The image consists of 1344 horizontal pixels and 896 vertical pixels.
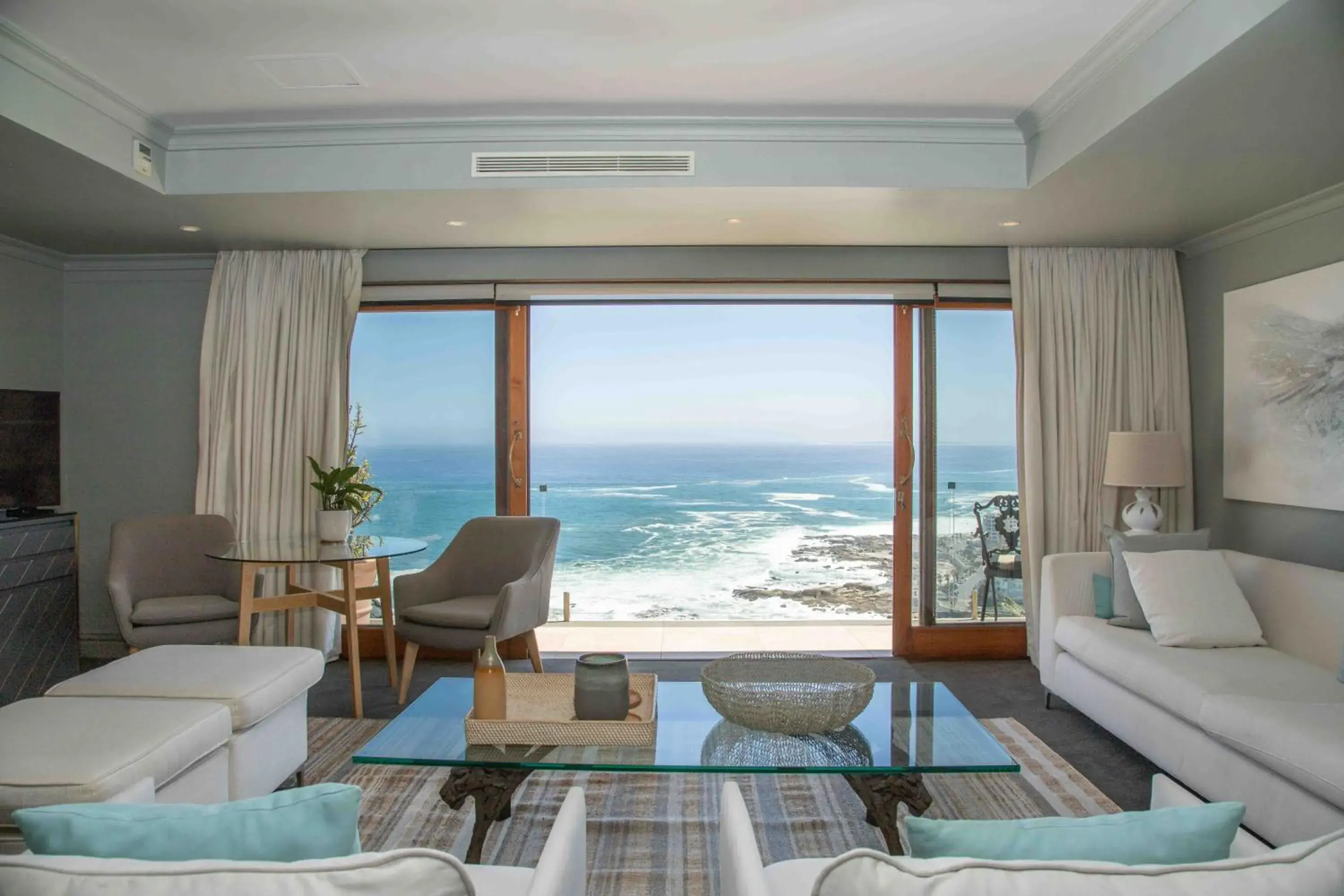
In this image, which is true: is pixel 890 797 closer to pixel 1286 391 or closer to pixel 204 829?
pixel 204 829

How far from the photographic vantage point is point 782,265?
16.7 feet

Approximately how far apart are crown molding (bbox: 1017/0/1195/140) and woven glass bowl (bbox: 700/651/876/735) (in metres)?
2.22

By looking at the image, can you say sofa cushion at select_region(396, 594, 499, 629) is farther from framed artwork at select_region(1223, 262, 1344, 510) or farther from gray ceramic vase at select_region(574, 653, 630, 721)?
framed artwork at select_region(1223, 262, 1344, 510)

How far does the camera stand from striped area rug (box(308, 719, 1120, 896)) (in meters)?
2.62

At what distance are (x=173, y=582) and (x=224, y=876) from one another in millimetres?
3951

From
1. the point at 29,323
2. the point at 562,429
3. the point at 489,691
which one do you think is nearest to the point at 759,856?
the point at 489,691

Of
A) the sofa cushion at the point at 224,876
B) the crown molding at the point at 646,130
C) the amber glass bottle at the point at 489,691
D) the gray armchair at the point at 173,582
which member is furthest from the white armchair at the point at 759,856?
the gray armchair at the point at 173,582

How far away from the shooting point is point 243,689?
9.02 ft

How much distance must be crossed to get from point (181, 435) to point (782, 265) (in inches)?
142

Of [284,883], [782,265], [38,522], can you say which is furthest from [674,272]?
[284,883]

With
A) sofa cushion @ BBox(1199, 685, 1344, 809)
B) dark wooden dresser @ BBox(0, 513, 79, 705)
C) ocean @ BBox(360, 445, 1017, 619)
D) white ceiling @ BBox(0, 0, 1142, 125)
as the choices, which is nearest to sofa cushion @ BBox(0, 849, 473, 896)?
sofa cushion @ BBox(1199, 685, 1344, 809)

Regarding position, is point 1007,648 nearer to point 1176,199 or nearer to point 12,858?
point 1176,199

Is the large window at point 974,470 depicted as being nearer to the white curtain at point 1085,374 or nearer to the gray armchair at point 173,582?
the white curtain at point 1085,374

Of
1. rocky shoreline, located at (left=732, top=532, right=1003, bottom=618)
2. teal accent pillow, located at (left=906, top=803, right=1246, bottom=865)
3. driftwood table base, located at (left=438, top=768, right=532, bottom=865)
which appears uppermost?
teal accent pillow, located at (left=906, top=803, right=1246, bottom=865)
